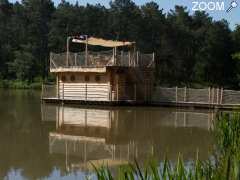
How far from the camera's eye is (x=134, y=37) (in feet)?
175

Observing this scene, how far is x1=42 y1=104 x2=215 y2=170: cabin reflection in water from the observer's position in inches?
462

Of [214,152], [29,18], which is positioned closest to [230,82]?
[29,18]

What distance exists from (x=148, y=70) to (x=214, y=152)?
21.3 metres

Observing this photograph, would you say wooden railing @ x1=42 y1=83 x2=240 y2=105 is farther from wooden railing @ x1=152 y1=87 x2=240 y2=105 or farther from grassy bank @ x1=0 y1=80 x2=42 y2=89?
grassy bank @ x1=0 y1=80 x2=42 y2=89

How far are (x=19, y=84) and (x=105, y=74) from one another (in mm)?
29469

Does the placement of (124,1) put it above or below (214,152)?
above

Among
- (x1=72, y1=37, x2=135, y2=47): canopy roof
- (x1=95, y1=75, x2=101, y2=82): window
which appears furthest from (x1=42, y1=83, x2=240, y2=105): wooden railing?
(x1=72, y1=37, x2=135, y2=47): canopy roof

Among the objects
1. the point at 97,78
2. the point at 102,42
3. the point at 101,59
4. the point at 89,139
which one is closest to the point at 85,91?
the point at 97,78

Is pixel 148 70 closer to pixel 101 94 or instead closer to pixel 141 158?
pixel 101 94

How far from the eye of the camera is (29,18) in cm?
6028

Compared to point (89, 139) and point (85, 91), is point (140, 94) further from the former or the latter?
point (89, 139)

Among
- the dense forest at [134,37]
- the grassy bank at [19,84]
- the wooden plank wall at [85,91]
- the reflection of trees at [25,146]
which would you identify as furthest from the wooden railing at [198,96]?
the grassy bank at [19,84]

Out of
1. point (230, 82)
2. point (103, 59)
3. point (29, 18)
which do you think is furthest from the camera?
point (29, 18)

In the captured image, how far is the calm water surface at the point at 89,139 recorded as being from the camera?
1060 centimetres
